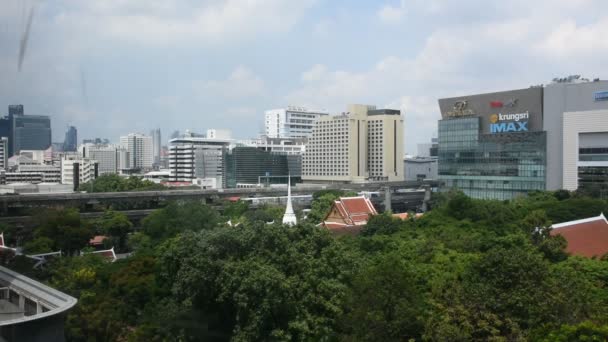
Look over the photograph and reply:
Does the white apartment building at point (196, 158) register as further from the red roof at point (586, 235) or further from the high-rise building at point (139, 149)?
the red roof at point (586, 235)

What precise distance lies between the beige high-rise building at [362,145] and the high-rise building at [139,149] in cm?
6717

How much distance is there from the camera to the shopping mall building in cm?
4844

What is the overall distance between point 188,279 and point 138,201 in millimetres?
36735

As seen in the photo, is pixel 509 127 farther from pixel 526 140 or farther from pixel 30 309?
pixel 30 309

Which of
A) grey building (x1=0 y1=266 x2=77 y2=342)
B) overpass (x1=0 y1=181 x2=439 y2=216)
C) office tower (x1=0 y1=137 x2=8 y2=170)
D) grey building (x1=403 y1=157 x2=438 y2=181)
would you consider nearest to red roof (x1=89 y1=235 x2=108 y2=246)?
overpass (x1=0 y1=181 x2=439 y2=216)

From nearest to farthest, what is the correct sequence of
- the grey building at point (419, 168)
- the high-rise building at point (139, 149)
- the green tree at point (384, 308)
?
the green tree at point (384, 308)
the grey building at point (419, 168)
the high-rise building at point (139, 149)

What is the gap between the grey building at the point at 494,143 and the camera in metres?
53.5

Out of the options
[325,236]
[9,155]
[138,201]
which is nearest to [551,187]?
[138,201]

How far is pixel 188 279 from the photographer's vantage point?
14.7 m

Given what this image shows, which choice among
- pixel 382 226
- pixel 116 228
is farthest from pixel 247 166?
pixel 382 226

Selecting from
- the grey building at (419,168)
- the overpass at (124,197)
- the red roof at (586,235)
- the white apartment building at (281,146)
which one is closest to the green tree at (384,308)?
the red roof at (586,235)

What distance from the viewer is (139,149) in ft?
482

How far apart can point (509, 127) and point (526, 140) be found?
77.5 inches

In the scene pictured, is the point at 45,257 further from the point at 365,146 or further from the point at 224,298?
the point at 365,146
